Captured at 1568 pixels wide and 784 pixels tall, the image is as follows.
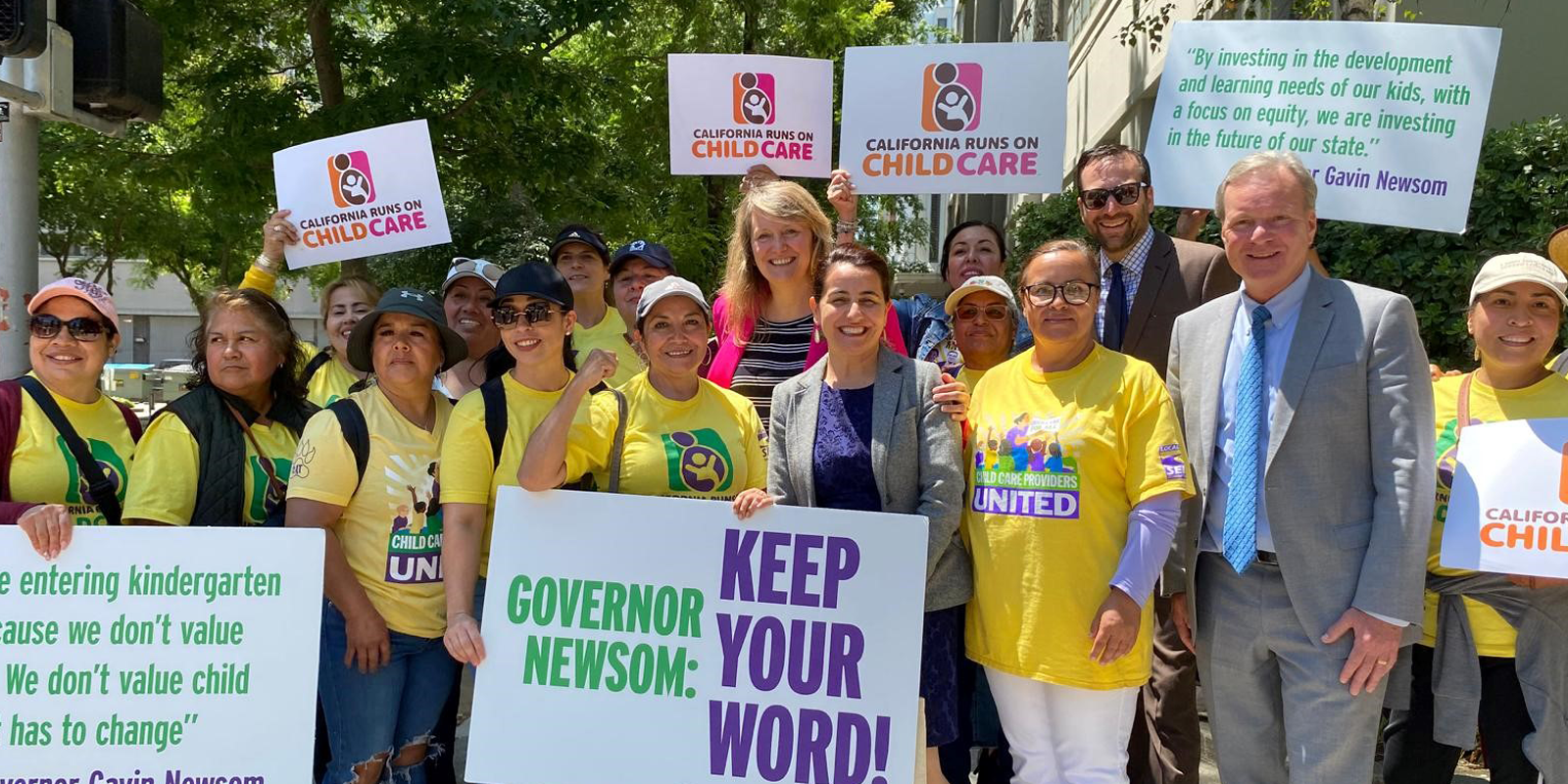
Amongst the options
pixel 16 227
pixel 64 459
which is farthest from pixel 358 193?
pixel 64 459

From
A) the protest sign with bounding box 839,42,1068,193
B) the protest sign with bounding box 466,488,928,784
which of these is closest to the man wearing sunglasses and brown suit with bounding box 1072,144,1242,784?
the protest sign with bounding box 839,42,1068,193

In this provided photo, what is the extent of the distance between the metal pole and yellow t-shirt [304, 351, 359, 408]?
4.24 feet

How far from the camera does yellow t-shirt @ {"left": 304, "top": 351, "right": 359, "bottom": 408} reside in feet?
15.9

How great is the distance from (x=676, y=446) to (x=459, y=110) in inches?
270

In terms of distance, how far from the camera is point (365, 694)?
373 centimetres

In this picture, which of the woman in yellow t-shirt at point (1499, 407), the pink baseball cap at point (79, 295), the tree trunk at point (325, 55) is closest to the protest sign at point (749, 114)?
the pink baseball cap at point (79, 295)

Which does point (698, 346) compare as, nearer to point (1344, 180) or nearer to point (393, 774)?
point (393, 774)

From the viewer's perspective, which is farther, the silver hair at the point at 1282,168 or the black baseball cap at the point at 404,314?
the black baseball cap at the point at 404,314

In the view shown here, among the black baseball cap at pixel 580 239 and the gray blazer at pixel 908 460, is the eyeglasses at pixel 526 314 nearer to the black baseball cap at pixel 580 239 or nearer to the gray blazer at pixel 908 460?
the gray blazer at pixel 908 460

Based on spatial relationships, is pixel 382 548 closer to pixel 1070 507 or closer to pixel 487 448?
pixel 487 448

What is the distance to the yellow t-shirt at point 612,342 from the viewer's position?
4820mm

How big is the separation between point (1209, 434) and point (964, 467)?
2.51ft

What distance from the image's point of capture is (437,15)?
27.1 ft

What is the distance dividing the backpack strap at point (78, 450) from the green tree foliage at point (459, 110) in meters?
4.88
